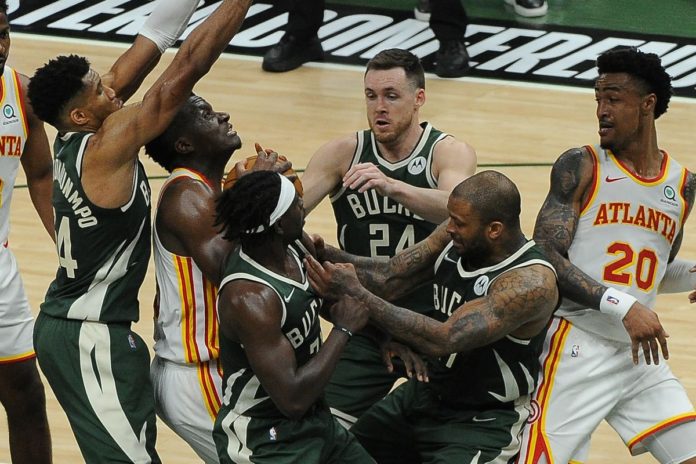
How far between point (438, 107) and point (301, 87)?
137 cm

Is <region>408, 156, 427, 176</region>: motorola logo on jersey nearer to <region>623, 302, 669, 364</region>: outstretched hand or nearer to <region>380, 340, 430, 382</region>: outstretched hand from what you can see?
<region>380, 340, 430, 382</region>: outstretched hand

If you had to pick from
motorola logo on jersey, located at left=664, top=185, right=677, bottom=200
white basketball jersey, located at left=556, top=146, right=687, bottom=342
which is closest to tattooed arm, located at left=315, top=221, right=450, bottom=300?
white basketball jersey, located at left=556, top=146, right=687, bottom=342

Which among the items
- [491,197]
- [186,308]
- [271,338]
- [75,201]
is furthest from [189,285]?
[491,197]

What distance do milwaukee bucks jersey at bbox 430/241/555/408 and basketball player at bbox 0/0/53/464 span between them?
6.54 feet

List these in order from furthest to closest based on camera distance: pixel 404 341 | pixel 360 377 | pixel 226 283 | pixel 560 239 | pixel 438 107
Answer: pixel 438 107
pixel 360 377
pixel 560 239
pixel 404 341
pixel 226 283

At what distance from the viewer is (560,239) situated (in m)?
6.12

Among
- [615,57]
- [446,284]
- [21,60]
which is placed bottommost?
[21,60]

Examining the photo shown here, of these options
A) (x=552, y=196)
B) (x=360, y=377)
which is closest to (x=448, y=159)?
(x=552, y=196)

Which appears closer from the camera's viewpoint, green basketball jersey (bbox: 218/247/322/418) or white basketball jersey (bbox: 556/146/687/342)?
green basketball jersey (bbox: 218/247/322/418)

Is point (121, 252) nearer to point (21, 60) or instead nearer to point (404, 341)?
point (404, 341)

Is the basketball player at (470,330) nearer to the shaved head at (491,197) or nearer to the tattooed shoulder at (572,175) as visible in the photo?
the shaved head at (491,197)

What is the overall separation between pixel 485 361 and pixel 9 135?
8.08 feet

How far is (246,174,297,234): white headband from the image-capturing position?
17.3 ft

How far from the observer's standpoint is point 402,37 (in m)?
13.9
